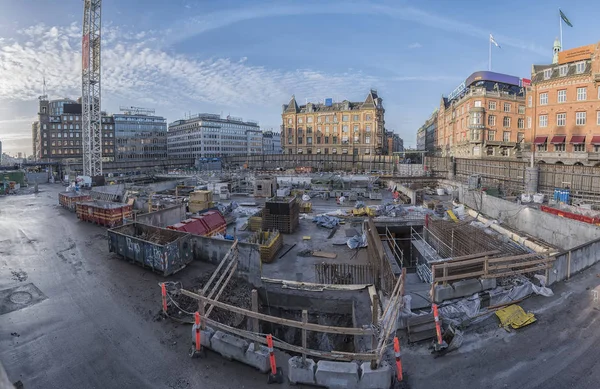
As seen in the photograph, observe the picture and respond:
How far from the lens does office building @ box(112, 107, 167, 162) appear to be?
130250 millimetres

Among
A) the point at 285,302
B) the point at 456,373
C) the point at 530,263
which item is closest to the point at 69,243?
the point at 285,302

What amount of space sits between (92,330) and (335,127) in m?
90.7

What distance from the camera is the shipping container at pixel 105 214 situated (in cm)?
2511

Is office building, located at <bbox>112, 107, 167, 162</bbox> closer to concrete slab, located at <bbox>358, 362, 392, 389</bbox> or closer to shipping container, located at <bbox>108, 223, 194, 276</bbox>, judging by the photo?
shipping container, located at <bbox>108, 223, 194, 276</bbox>

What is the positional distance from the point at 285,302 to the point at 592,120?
5300 cm

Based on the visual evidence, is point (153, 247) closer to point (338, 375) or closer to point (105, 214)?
point (338, 375)

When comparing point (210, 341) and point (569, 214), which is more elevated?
point (569, 214)

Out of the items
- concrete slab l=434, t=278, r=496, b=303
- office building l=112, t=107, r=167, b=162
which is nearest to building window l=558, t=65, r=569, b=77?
concrete slab l=434, t=278, r=496, b=303

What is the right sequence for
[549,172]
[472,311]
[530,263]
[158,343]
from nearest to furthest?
[158,343]
[472,311]
[530,263]
[549,172]

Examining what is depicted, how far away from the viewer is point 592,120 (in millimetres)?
44750

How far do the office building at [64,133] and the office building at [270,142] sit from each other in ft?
225

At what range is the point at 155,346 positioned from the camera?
928 centimetres

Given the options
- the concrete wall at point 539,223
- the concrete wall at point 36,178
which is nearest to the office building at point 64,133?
the concrete wall at point 36,178

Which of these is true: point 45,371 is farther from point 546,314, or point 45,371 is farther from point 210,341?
point 546,314
